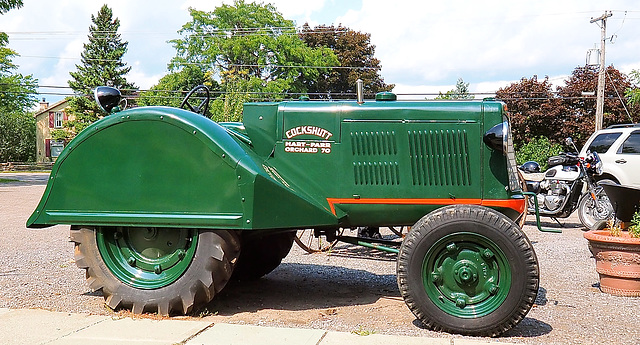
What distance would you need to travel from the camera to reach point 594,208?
40.1 feet

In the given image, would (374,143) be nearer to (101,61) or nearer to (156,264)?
(156,264)

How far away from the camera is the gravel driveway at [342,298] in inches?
193

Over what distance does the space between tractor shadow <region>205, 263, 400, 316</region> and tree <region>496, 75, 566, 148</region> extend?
89.3 feet

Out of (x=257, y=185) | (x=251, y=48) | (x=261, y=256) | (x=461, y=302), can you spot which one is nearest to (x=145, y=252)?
(x=257, y=185)

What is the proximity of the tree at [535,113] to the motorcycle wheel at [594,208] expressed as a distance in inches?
813

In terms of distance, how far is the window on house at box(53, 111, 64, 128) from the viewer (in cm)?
6291

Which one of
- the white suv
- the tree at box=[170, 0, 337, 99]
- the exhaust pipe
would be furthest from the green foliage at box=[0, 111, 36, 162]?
the exhaust pipe

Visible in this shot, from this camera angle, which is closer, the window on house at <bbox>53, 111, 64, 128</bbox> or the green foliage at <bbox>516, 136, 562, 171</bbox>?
the green foliage at <bbox>516, 136, 562, 171</bbox>

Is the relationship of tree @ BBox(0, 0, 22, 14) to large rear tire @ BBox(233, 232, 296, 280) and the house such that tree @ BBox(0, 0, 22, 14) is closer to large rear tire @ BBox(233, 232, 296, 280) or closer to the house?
large rear tire @ BBox(233, 232, 296, 280)

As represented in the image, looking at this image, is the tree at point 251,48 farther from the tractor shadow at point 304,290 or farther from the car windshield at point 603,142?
the tractor shadow at point 304,290

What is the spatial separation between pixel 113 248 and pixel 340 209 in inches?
82.1

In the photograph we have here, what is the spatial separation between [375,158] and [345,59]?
4624 cm

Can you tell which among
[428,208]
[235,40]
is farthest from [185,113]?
[235,40]

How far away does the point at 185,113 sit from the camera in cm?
524
